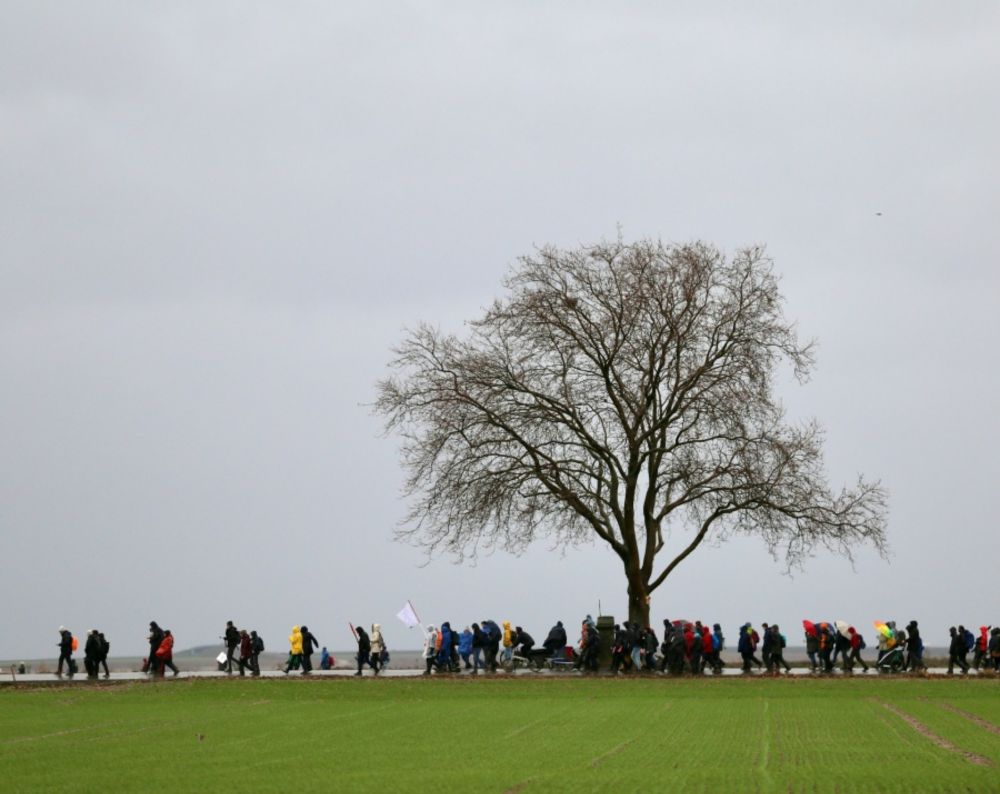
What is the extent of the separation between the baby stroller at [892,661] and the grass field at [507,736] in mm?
6051

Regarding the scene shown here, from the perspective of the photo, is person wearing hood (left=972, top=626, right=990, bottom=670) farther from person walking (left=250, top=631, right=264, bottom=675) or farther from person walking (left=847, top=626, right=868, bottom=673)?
person walking (left=250, top=631, right=264, bottom=675)

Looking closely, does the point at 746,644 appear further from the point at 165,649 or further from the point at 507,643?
the point at 165,649

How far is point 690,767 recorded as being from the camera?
1959cm

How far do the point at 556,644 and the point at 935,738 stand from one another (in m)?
25.3

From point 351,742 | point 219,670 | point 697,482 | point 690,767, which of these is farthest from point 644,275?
point 690,767

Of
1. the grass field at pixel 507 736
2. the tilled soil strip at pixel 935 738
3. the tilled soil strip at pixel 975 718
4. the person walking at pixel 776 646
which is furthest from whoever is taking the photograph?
the person walking at pixel 776 646

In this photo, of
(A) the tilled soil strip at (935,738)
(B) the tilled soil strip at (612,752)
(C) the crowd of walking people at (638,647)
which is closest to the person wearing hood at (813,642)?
(C) the crowd of walking people at (638,647)

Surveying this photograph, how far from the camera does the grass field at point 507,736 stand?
18234 millimetres

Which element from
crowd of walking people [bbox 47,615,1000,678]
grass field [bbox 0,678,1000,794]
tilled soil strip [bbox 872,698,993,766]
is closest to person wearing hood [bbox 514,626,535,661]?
crowd of walking people [bbox 47,615,1000,678]

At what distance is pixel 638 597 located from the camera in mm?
49594

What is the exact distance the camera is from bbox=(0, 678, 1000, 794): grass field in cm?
1823

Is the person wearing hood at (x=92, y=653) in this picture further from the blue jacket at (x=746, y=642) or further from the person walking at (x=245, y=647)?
the blue jacket at (x=746, y=642)

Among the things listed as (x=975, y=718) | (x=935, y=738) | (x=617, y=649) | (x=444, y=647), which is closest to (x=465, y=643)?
(x=444, y=647)

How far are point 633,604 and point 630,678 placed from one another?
290 inches
